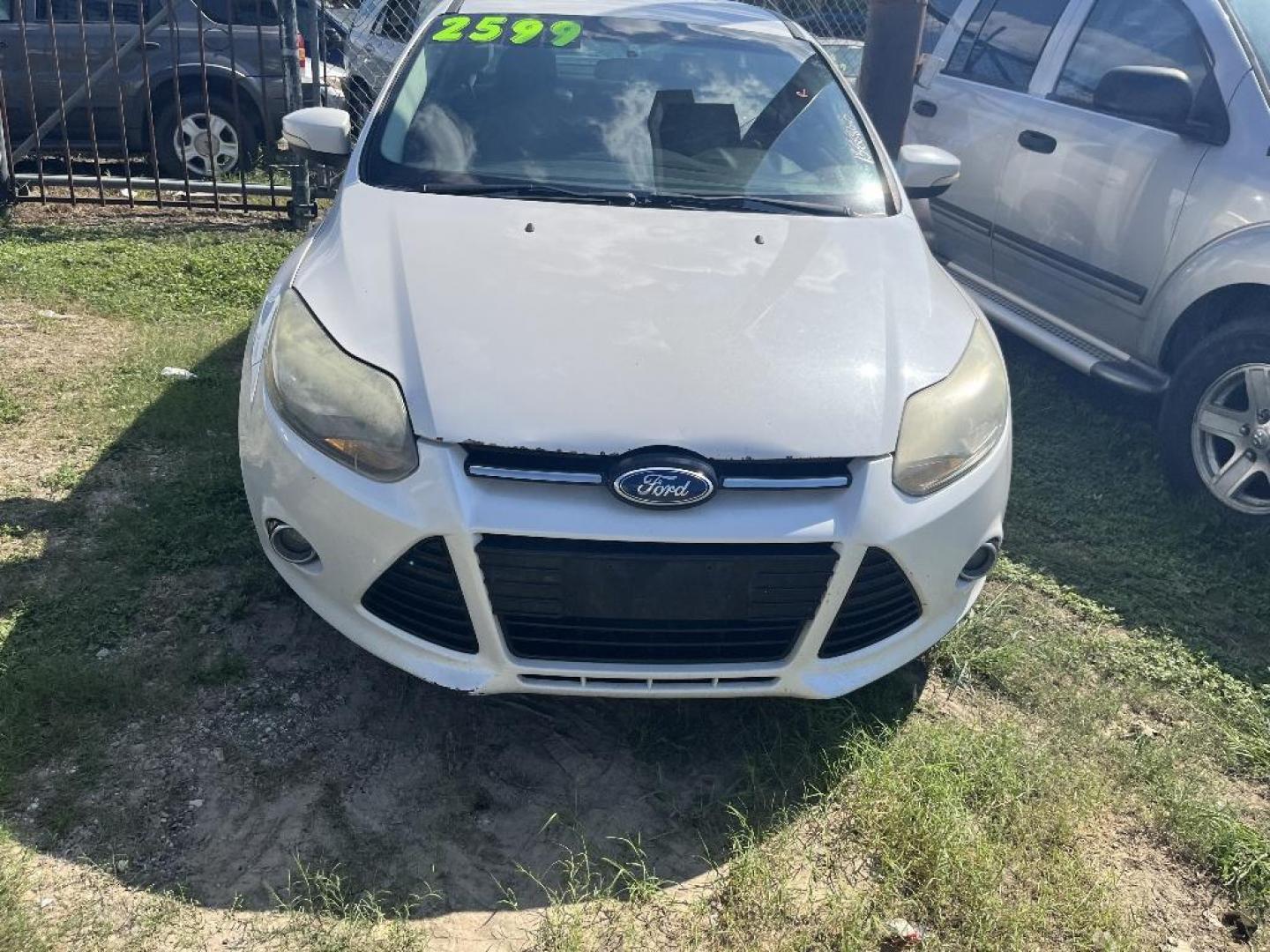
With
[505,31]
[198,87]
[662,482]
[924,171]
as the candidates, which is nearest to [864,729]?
[662,482]

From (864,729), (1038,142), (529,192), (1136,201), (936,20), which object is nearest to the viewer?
(864,729)

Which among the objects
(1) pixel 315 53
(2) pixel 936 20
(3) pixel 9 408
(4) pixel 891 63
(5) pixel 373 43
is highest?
(2) pixel 936 20

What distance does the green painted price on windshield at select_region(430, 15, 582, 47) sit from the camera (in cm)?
371

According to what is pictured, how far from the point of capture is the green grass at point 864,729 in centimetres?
227

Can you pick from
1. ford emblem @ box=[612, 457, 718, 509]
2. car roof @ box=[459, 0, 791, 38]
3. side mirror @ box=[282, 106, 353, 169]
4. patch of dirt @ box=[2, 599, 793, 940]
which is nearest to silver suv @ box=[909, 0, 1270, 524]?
car roof @ box=[459, 0, 791, 38]

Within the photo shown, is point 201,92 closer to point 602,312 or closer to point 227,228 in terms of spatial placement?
point 227,228

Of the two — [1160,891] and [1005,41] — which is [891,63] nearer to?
[1005,41]

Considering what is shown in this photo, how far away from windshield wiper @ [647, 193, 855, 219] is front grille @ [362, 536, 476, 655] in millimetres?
1401

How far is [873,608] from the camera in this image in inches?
96.3

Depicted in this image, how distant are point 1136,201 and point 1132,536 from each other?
1428 millimetres

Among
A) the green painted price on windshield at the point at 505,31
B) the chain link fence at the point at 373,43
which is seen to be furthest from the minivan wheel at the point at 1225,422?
the chain link fence at the point at 373,43

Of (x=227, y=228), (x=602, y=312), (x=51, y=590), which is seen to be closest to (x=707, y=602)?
(x=602, y=312)

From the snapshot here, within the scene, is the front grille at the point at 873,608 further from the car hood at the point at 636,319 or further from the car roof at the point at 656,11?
the car roof at the point at 656,11

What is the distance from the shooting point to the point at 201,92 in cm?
755
